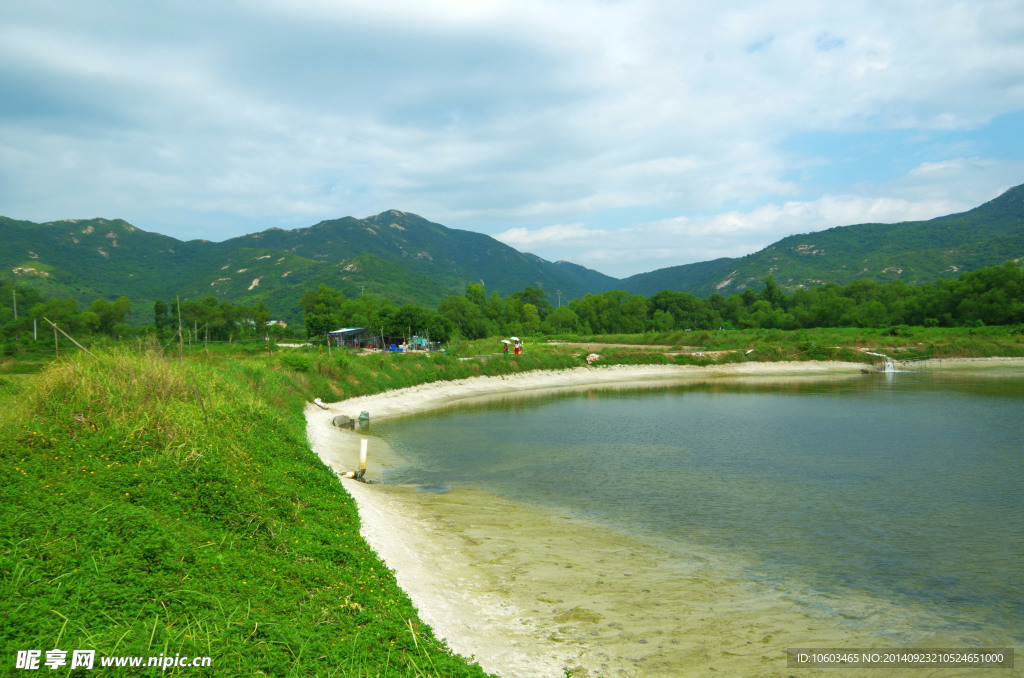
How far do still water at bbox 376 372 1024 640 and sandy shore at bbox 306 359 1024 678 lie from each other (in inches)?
45.5

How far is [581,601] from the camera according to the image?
10719 mm

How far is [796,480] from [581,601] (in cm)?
1434

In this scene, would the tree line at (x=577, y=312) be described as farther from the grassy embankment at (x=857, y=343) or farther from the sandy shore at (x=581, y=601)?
the sandy shore at (x=581, y=601)

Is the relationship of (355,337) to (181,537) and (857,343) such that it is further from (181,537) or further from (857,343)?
(181,537)

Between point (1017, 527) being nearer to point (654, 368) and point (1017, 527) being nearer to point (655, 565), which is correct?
point (655, 565)

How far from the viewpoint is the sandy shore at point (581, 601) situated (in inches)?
347

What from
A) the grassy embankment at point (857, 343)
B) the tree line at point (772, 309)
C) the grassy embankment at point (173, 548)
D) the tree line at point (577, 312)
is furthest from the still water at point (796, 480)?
the tree line at point (772, 309)

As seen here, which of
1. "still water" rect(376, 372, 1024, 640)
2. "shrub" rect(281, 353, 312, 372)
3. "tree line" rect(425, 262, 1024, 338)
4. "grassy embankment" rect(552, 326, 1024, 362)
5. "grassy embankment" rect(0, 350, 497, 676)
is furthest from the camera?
"tree line" rect(425, 262, 1024, 338)

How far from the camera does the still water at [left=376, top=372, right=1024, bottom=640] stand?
41.2 feet

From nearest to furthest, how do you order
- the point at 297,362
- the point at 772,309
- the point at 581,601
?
1. the point at 581,601
2. the point at 297,362
3. the point at 772,309

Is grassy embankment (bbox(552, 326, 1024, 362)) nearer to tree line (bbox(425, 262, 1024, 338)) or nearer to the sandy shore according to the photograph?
tree line (bbox(425, 262, 1024, 338))

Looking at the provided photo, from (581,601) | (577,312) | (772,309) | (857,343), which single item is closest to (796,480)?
(581,601)

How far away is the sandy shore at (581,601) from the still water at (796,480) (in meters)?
1.16

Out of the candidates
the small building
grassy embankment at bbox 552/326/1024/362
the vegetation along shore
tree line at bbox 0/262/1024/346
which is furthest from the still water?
tree line at bbox 0/262/1024/346
